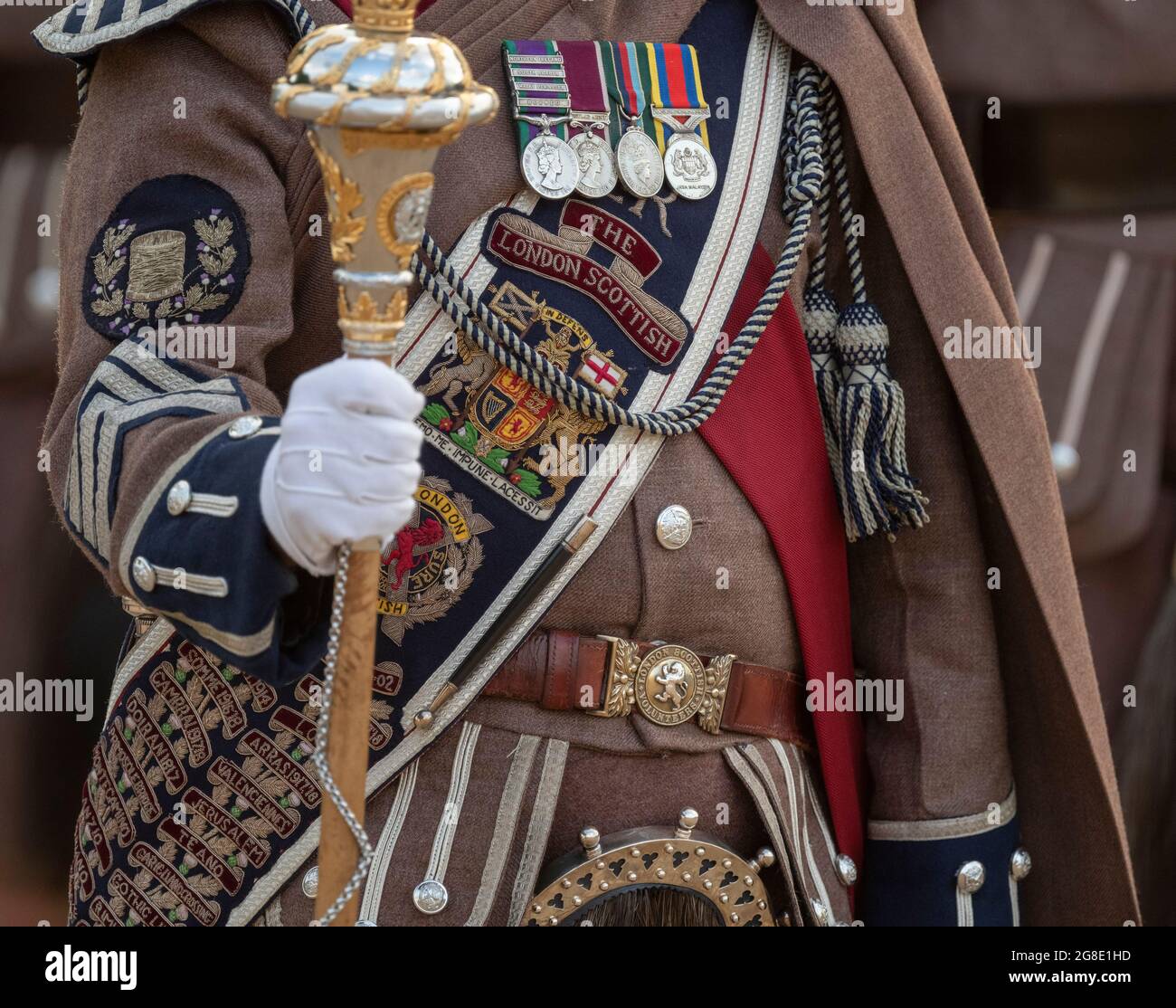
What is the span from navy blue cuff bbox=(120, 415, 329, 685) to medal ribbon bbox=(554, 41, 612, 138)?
0.53 m

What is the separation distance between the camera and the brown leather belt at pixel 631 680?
1.83 m

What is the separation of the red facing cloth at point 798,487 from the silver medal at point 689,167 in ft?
0.33

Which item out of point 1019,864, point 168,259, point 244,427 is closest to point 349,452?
point 244,427

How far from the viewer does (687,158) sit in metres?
1.90

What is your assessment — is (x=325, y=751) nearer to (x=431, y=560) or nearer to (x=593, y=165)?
(x=431, y=560)

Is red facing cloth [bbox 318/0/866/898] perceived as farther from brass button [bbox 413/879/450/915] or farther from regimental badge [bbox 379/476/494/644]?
brass button [bbox 413/879/450/915]

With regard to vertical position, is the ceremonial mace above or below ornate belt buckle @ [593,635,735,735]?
above

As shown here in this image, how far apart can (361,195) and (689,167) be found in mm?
578

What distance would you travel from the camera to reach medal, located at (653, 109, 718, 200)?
1.90 metres

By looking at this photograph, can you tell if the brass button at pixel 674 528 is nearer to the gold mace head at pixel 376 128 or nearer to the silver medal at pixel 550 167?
the silver medal at pixel 550 167

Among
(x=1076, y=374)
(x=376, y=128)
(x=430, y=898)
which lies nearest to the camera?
(x=376, y=128)

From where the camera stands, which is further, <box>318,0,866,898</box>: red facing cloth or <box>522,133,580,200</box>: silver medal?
<box>318,0,866,898</box>: red facing cloth

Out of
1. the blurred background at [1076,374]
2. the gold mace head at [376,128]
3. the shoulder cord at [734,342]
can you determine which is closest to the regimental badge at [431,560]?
the shoulder cord at [734,342]

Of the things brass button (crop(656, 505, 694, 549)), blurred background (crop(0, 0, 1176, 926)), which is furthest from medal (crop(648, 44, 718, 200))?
blurred background (crop(0, 0, 1176, 926))
